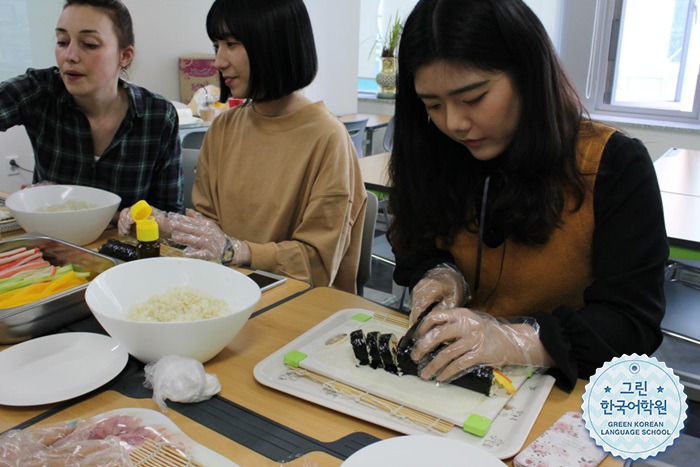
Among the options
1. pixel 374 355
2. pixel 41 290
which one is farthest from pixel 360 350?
pixel 41 290

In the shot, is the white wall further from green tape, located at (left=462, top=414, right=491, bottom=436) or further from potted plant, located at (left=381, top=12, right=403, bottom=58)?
green tape, located at (left=462, top=414, right=491, bottom=436)

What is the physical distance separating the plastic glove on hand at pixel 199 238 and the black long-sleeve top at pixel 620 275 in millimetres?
708

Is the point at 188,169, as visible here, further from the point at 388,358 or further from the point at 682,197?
the point at 682,197

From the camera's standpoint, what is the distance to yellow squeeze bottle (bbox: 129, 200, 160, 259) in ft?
3.81

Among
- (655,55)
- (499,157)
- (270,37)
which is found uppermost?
(655,55)

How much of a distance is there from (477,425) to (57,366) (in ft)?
2.02

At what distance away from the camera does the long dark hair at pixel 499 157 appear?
94 cm

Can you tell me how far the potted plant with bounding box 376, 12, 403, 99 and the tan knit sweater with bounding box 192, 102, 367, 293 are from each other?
3.08 meters

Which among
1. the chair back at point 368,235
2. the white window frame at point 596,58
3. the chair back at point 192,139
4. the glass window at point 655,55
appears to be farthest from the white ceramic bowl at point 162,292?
the glass window at point 655,55

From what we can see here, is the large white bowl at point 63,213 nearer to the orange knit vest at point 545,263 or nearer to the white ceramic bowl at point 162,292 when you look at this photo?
the white ceramic bowl at point 162,292

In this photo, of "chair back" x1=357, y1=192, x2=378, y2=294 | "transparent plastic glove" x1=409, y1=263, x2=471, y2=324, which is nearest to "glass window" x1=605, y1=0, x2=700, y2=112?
"chair back" x1=357, y1=192, x2=378, y2=294

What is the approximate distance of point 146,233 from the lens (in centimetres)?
116

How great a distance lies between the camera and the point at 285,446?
71 cm

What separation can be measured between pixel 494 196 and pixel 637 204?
9.9 inches
